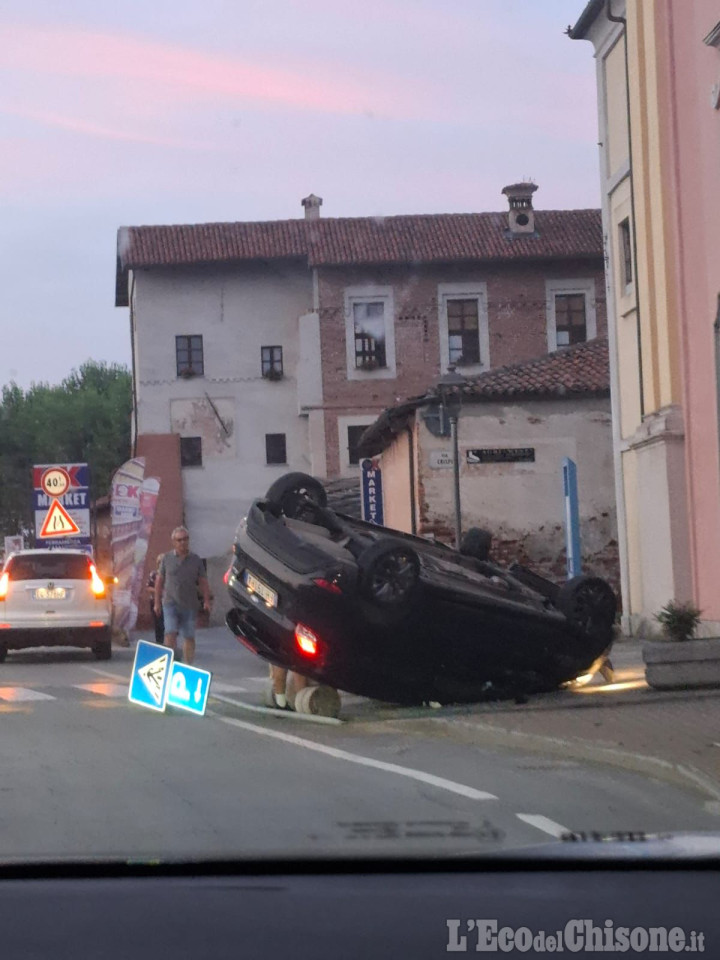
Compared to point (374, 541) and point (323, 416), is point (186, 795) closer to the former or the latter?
point (374, 541)

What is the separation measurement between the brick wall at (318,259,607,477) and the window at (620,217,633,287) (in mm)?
26626

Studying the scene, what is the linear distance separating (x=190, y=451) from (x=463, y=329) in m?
10.1

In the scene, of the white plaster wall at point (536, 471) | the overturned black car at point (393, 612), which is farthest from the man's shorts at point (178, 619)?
the white plaster wall at point (536, 471)

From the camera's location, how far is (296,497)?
48.0ft

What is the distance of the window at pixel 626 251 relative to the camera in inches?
1074

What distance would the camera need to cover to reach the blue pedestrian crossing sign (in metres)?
14.2

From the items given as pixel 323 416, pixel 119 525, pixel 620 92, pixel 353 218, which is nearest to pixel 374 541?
pixel 620 92

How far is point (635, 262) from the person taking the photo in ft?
85.6

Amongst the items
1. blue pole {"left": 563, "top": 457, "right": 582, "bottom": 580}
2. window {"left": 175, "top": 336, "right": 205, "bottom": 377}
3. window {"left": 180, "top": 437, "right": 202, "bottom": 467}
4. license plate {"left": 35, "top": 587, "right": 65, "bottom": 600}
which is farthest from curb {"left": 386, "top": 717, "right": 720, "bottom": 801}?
window {"left": 175, "top": 336, "right": 205, "bottom": 377}

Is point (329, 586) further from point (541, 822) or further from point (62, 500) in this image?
point (62, 500)

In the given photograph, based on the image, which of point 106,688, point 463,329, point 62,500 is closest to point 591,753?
point 106,688

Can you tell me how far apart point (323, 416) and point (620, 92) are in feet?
92.6

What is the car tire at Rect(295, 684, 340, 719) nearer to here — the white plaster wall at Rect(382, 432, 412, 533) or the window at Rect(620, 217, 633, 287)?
the window at Rect(620, 217, 633, 287)

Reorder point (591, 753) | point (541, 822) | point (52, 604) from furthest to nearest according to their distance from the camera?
point (52, 604) < point (591, 753) < point (541, 822)
